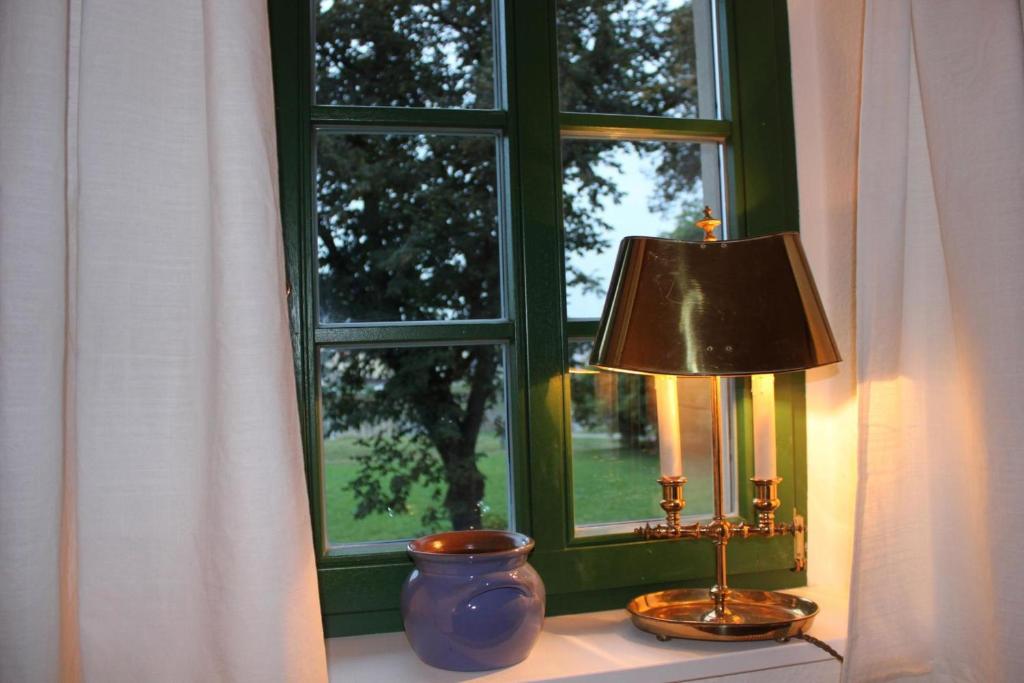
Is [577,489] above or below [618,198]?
below

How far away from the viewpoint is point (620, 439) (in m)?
1.51

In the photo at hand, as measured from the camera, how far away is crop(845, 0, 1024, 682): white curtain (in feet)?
4.13

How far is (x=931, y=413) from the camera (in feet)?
4.38

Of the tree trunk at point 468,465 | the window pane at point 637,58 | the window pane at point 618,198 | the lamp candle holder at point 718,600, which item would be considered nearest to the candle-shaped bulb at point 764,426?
the lamp candle holder at point 718,600

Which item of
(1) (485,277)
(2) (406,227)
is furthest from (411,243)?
(1) (485,277)

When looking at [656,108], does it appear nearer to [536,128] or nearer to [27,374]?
[536,128]

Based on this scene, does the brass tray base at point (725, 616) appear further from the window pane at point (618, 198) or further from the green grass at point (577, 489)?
the window pane at point (618, 198)

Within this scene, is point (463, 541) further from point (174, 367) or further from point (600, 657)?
point (174, 367)

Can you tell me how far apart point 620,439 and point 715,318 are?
38cm

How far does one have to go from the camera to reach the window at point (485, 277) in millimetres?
1384

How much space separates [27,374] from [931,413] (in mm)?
1275

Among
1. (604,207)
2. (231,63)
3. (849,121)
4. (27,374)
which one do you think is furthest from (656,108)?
(27,374)

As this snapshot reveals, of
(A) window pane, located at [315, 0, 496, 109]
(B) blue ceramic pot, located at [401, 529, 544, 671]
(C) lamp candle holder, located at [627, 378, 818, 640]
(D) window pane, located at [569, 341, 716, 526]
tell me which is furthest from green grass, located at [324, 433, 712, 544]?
(A) window pane, located at [315, 0, 496, 109]

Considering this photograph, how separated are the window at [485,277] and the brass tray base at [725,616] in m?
0.06
